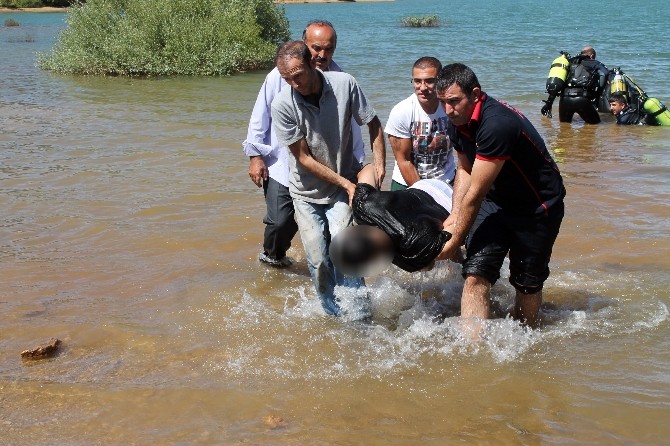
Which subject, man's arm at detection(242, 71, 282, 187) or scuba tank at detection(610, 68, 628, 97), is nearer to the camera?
man's arm at detection(242, 71, 282, 187)

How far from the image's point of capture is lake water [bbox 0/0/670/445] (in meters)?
4.00

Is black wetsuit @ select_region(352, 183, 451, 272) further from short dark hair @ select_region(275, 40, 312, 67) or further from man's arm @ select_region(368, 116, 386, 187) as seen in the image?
short dark hair @ select_region(275, 40, 312, 67)

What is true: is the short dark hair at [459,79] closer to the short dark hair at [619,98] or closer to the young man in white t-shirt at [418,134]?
Result: the young man in white t-shirt at [418,134]

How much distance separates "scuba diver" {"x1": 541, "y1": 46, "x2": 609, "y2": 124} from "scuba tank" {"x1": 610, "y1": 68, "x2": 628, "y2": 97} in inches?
6.5

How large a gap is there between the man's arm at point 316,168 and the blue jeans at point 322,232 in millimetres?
207

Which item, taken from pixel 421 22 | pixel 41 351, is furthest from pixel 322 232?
pixel 421 22

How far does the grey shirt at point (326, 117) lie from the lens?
4.80 m

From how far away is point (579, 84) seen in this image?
43.7 ft

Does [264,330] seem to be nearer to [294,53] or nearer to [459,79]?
[294,53]

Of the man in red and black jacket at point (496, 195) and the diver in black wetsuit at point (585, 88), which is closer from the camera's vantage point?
the man in red and black jacket at point (496, 195)

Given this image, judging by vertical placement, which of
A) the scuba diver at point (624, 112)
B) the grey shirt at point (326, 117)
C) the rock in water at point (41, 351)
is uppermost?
the grey shirt at point (326, 117)

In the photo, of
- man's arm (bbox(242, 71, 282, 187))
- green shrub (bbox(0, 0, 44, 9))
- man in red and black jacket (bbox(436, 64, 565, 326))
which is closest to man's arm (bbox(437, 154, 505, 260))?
man in red and black jacket (bbox(436, 64, 565, 326))

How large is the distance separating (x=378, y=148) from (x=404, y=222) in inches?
31.9

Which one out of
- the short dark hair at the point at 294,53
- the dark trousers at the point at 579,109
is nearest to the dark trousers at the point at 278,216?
the short dark hair at the point at 294,53
